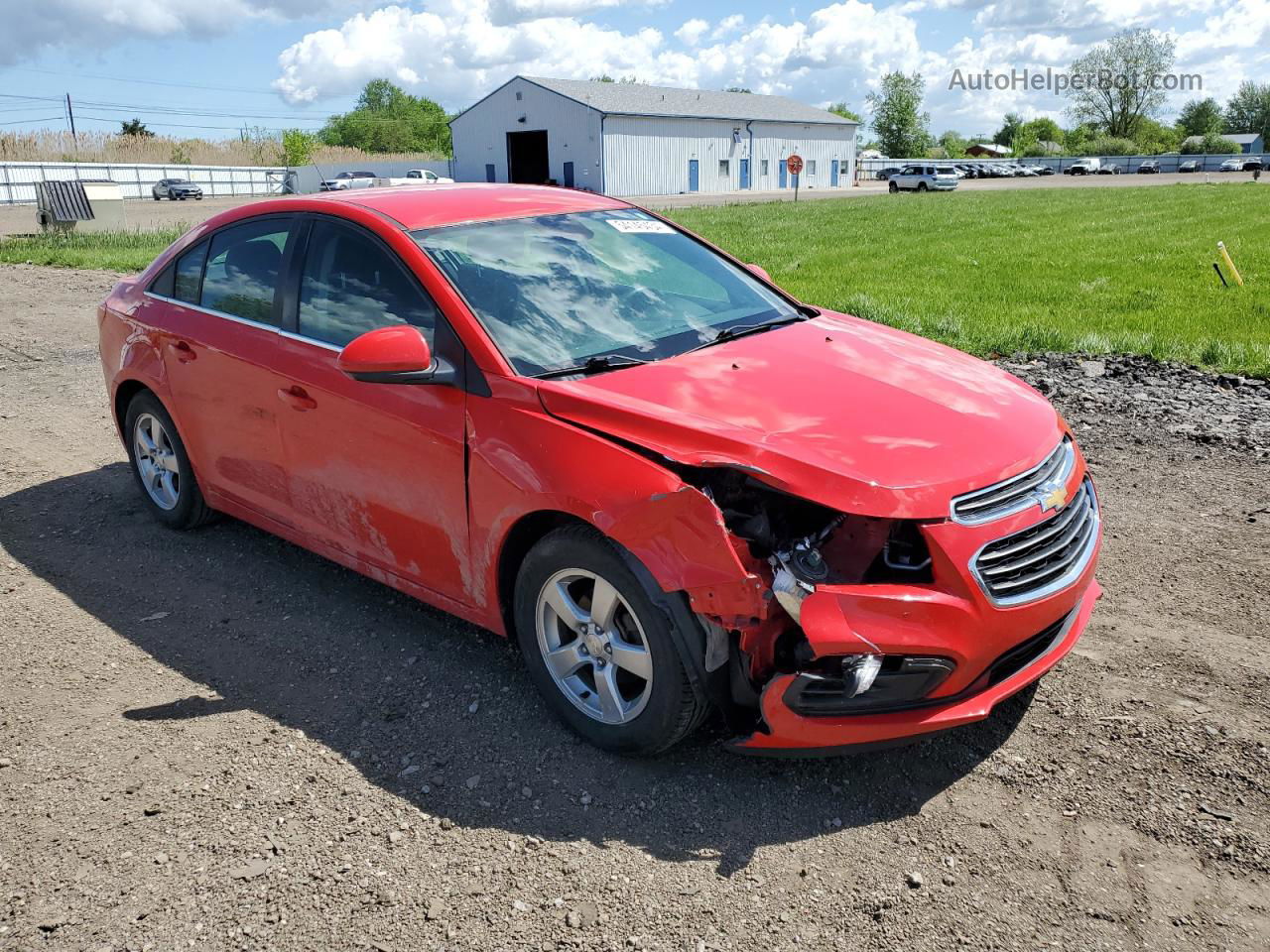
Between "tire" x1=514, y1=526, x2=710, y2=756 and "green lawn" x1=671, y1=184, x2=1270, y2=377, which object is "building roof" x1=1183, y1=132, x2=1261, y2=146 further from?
"tire" x1=514, y1=526, x2=710, y2=756

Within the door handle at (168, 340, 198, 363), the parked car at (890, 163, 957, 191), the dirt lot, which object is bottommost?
the dirt lot

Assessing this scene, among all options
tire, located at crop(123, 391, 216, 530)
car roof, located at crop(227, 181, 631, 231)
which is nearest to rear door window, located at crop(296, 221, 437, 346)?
car roof, located at crop(227, 181, 631, 231)

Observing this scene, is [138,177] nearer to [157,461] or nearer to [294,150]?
[294,150]

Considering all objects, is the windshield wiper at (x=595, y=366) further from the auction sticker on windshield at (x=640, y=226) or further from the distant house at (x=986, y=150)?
the distant house at (x=986, y=150)

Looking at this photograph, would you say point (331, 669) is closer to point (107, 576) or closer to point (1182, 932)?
point (107, 576)

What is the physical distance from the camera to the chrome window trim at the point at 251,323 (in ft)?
13.7

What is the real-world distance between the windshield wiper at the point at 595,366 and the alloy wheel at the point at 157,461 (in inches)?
108

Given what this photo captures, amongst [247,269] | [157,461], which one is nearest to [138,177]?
[157,461]

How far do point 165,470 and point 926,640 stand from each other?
4.33m

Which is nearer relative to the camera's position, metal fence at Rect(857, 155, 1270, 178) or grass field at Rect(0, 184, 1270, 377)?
grass field at Rect(0, 184, 1270, 377)

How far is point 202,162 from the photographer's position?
6944cm

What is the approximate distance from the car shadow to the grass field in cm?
666

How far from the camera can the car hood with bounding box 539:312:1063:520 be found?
2971mm

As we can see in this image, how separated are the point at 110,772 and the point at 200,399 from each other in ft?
6.64
